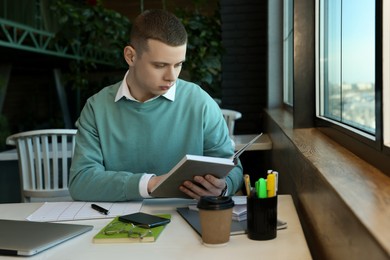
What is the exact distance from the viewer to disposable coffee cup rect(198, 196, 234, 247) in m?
1.17

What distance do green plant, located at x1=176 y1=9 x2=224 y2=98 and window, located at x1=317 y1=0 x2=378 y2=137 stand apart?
2.49 m

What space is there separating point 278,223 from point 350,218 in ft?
1.30

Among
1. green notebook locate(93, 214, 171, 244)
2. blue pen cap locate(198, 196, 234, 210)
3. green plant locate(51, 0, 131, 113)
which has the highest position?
green plant locate(51, 0, 131, 113)

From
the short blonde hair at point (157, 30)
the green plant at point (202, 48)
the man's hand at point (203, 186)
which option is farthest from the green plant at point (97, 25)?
the man's hand at point (203, 186)

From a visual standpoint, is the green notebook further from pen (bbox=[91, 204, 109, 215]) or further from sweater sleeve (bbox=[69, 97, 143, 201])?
sweater sleeve (bbox=[69, 97, 143, 201])

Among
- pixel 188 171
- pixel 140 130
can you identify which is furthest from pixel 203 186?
pixel 140 130

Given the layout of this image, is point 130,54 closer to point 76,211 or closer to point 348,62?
point 76,211

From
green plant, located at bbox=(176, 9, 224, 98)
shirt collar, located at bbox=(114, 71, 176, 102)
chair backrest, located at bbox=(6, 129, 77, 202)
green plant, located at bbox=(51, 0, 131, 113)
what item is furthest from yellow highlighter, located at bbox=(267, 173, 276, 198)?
green plant, located at bbox=(51, 0, 131, 113)

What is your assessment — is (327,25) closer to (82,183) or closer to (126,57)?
(126,57)

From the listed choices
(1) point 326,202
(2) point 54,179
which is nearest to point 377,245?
(1) point 326,202

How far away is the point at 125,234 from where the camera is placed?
1.26 metres

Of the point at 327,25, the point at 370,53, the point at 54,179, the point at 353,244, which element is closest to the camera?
the point at 353,244

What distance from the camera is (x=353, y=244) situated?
912 mm

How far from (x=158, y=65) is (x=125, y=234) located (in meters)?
0.58
